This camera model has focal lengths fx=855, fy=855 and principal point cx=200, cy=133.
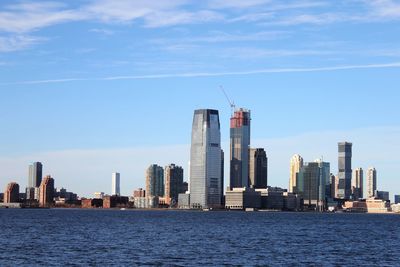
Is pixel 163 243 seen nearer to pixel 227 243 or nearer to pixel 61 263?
pixel 227 243

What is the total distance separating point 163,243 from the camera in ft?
470

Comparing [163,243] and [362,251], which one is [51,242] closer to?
[163,243]

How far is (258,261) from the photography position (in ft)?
363

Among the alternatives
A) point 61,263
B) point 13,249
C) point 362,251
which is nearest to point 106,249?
point 13,249

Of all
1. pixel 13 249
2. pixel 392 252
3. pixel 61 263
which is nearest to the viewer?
pixel 61 263

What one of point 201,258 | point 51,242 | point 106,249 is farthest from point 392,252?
point 51,242

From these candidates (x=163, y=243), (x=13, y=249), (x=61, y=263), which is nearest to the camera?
(x=61, y=263)

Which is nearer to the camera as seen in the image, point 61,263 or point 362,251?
point 61,263

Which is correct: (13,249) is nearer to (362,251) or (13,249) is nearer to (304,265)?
(304,265)

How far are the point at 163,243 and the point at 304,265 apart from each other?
41.3 meters

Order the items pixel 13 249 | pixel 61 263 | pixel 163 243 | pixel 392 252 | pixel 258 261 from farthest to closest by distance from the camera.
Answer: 1. pixel 163 243
2. pixel 392 252
3. pixel 13 249
4. pixel 258 261
5. pixel 61 263

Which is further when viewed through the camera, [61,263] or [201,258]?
[201,258]

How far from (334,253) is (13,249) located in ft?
155

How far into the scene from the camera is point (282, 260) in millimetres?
113750
